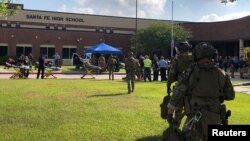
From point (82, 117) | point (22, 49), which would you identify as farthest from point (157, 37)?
point (82, 117)

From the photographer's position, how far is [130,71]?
19.2 metres

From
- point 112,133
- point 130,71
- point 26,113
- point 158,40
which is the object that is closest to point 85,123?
point 112,133

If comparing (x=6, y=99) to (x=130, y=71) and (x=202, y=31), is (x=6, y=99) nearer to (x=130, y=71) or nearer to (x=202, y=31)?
(x=130, y=71)

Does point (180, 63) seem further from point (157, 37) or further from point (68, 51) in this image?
point (68, 51)

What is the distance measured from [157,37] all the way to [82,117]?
51.1 m

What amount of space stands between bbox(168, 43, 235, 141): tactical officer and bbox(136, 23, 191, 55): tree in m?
55.8

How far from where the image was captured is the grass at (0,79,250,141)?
31.3 feet

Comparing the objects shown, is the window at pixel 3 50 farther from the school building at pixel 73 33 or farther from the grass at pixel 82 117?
the grass at pixel 82 117

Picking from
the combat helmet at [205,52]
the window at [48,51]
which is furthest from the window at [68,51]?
the combat helmet at [205,52]

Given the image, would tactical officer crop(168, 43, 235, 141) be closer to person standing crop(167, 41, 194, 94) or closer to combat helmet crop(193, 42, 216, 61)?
combat helmet crop(193, 42, 216, 61)

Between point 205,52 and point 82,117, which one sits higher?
point 205,52

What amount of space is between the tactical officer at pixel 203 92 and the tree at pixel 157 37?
183ft

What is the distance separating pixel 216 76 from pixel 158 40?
185 ft

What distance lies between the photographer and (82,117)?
1166 centimetres
